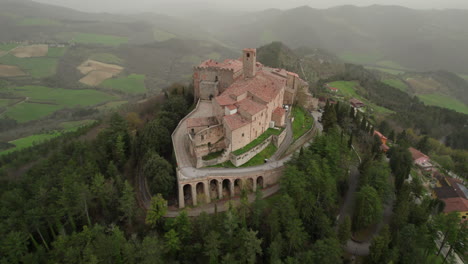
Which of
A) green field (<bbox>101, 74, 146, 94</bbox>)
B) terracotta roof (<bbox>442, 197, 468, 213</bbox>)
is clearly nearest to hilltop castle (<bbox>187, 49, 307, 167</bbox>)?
terracotta roof (<bbox>442, 197, 468, 213</bbox>)

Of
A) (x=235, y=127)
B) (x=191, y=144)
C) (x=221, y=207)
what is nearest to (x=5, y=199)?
(x=191, y=144)

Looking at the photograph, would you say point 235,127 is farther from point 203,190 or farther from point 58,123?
point 58,123

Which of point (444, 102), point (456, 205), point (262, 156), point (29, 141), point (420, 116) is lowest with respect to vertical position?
point (444, 102)

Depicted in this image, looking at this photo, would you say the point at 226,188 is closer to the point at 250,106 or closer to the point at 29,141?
the point at 250,106

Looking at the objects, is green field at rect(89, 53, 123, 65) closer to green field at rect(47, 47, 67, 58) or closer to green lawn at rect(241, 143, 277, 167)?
green field at rect(47, 47, 67, 58)

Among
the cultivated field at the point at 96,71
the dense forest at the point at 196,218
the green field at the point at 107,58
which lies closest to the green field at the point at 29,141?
the dense forest at the point at 196,218

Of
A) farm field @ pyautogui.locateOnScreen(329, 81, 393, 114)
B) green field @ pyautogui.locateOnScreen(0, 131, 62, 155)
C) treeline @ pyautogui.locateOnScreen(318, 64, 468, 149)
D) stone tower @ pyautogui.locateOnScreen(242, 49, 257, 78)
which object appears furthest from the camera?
farm field @ pyautogui.locateOnScreen(329, 81, 393, 114)

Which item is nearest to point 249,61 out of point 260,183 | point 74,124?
point 260,183

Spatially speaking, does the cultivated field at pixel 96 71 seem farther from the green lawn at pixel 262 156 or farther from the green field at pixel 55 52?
the green lawn at pixel 262 156
